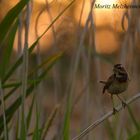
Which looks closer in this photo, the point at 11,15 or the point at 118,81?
the point at 11,15

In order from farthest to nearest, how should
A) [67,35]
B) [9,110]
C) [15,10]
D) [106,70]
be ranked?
1. [106,70]
2. [67,35]
3. [9,110]
4. [15,10]

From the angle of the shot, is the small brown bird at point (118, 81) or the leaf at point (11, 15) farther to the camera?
the small brown bird at point (118, 81)

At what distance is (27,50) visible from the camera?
1.41 meters

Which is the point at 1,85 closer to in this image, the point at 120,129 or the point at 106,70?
the point at 120,129

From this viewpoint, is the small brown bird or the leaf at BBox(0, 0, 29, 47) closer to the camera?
the leaf at BBox(0, 0, 29, 47)

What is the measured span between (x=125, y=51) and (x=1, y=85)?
25.3 inches

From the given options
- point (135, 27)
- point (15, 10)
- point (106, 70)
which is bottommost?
point (106, 70)

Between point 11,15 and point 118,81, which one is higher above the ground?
point 11,15

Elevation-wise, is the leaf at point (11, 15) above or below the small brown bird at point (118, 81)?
above

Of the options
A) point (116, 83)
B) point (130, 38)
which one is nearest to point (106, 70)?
point (130, 38)

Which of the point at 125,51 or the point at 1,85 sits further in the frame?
the point at 125,51

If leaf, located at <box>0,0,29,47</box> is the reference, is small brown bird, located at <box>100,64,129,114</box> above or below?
below

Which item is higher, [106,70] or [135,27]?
[135,27]

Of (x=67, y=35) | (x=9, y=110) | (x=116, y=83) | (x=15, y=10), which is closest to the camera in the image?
(x=15, y=10)
